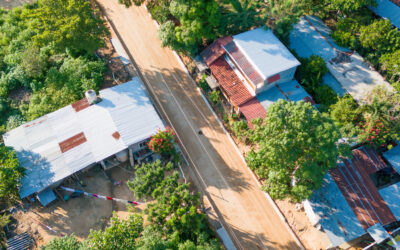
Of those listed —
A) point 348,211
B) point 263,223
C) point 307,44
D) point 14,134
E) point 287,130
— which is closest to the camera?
point 287,130

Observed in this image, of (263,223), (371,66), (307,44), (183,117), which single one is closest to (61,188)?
(183,117)

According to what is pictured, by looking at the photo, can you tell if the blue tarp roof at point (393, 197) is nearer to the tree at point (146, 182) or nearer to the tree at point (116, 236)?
the tree at point (146, 182)

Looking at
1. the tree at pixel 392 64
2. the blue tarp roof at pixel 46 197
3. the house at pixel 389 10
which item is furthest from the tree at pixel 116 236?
the house at pixel 389 10

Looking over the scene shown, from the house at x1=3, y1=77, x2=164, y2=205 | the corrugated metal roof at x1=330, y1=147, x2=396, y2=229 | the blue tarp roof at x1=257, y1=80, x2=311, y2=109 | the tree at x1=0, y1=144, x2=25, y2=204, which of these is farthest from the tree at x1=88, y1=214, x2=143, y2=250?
the corrugated metal roof at x1=330, y1=147, x2=396, y2=229

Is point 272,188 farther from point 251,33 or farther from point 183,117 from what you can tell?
point 251,33

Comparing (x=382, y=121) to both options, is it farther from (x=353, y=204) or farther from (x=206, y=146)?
(x=206, y=146)

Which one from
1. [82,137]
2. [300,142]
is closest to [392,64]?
[300,142]
